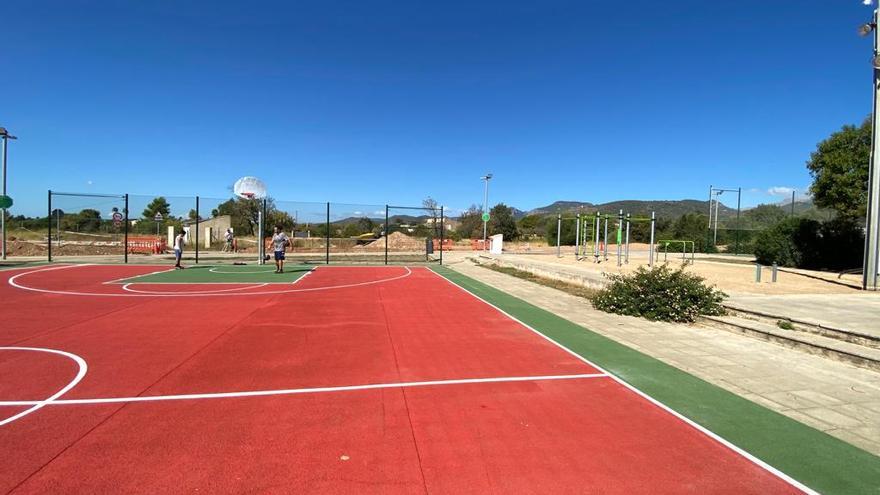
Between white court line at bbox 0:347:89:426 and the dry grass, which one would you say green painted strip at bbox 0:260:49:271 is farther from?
the dry grass

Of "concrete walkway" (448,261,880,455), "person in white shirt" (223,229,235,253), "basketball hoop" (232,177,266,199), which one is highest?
"basketball hoop" (232,177,266,199)

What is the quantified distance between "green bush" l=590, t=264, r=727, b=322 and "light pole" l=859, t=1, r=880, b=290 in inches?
297

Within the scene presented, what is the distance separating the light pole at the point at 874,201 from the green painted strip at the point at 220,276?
703 inches

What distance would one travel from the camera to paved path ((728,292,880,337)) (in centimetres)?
841

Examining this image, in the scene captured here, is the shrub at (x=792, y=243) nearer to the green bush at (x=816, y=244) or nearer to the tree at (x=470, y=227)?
the green bush at (x=816, y=244)

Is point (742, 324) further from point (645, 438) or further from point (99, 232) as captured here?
point (99, 232)

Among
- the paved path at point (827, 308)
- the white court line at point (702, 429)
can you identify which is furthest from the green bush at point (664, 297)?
the white court line at point (702, 429)

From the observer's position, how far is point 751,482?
11.4ft

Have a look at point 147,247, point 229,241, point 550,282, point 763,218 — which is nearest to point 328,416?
point 550,282

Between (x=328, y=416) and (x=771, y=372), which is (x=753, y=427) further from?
(x=328, y=416)

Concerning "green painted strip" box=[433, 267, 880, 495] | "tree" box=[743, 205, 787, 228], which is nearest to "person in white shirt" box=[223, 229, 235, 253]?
"green painted strip" box=[433, 267, 880, 495]

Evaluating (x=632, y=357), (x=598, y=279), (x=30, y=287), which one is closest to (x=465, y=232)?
(x=598, y=279)

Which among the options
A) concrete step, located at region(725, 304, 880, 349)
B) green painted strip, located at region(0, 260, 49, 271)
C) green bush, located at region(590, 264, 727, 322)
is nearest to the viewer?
concrete step, located at region(725, 304, 880, 349)

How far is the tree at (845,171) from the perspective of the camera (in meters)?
20.6
